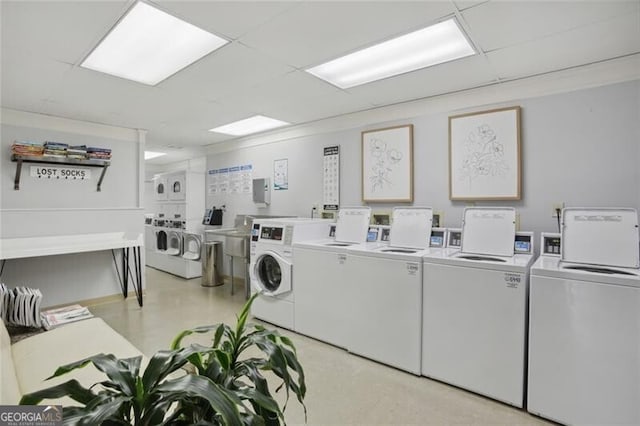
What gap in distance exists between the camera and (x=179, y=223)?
19.5 feet

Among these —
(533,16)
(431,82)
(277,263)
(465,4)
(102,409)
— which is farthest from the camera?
(277,263)

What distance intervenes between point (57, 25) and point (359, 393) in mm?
3130

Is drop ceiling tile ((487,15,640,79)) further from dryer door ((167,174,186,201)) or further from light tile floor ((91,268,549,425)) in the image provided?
dryer door ((167,174,186,201))

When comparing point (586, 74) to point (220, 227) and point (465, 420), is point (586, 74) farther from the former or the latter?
point (220, 227)

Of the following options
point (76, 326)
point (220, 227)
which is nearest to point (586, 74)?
point (76, 326)

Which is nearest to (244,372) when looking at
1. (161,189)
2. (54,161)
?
(54,161)

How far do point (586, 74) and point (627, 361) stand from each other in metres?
2.13

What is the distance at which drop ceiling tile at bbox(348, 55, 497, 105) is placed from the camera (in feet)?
8.47

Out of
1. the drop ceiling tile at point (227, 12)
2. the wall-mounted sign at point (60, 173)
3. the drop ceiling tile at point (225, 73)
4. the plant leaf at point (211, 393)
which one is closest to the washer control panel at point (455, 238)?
the drop ceiling tile at point (225, 73)

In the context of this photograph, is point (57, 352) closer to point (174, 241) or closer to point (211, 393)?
point (211, 393)

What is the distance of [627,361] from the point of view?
1795 millimetres

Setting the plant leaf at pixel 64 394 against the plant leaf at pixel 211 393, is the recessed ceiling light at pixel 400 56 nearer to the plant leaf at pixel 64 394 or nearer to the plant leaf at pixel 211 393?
the plant leaf at pixel 211 393

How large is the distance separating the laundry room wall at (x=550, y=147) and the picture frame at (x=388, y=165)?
82mm

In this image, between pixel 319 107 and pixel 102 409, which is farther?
pixel 319 107
